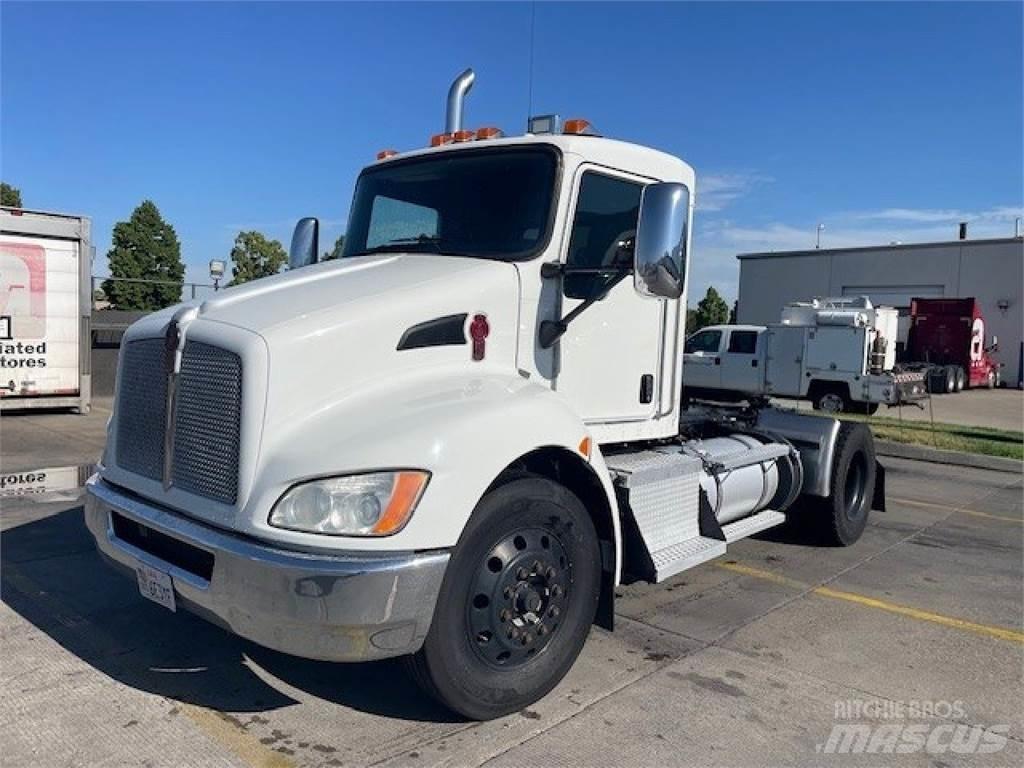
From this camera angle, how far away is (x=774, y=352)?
63.6 feet

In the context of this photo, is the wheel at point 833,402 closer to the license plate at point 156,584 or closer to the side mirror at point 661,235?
the side mirror at point 661,235

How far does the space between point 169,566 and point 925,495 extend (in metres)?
8.65

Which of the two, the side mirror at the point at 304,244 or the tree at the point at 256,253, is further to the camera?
the tree at the point at 256,253

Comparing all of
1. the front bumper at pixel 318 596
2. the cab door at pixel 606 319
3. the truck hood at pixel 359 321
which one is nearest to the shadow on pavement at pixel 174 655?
the front bumper at pixel 318 596

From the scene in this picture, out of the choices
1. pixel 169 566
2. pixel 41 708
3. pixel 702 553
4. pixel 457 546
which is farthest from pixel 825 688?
pixel 41 708

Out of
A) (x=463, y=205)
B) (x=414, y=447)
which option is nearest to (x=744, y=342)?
(x=463, y=205)

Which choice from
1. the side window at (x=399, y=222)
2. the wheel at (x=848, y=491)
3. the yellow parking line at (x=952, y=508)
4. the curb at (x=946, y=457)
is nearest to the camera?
the side window at (x=399, y=222)

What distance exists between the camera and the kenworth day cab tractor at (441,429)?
117 inches

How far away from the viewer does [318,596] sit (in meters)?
2.86

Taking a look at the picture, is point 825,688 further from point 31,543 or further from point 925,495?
point 925,495

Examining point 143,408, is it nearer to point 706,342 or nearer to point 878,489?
point 878,489

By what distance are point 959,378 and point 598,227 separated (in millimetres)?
28639

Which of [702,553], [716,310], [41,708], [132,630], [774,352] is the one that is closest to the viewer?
[41,708]

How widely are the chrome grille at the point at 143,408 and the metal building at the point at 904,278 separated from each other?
34701mm
